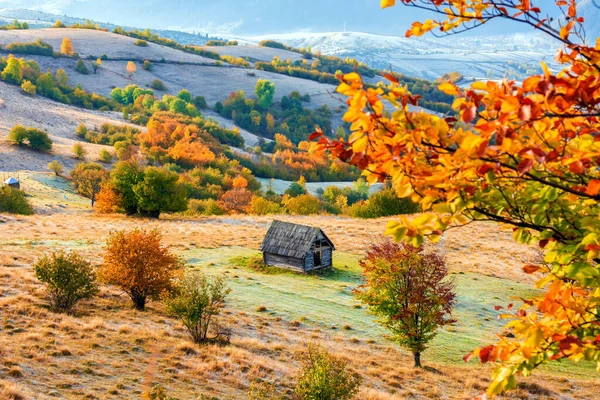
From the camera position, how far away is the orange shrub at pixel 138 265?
2683 cm

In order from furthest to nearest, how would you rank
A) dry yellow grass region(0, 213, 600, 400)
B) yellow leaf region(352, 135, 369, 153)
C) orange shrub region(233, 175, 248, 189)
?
orange shrub region(233, 175, 248, 189) → dry yellow grass region(0, 213, 600, 400) → yellow leaf region(352, 135, 369, 153)

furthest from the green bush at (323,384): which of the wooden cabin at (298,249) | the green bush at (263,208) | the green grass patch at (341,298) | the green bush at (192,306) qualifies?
the green bush at (263,208)

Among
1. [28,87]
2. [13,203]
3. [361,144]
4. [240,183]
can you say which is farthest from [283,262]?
[28,87]

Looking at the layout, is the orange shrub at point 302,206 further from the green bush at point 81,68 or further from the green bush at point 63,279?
the green bush at point 81,68

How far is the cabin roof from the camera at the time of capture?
4094cm

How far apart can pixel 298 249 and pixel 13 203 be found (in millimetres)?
39283

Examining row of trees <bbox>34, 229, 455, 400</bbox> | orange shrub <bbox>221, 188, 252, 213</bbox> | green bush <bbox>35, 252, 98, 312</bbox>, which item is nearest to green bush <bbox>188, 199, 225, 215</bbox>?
orange shrub <bbox>221, 188, 252, 213</bbox>

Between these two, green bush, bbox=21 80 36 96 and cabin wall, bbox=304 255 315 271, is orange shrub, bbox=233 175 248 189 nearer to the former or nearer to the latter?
cabin wall, bbox=304 255 315 271

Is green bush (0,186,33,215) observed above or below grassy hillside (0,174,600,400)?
below

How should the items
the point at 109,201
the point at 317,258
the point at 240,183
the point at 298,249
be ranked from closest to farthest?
1. the point at 298,249
2. the point at 317,258
3. the point at 109,201
4. the point at 240,183

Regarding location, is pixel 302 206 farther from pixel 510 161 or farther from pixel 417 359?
pixel 510 161

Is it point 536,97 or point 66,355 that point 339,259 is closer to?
point 66,355

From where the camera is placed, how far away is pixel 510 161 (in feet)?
13.8

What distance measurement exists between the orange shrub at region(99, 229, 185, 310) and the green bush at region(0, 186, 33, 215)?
41564mm
